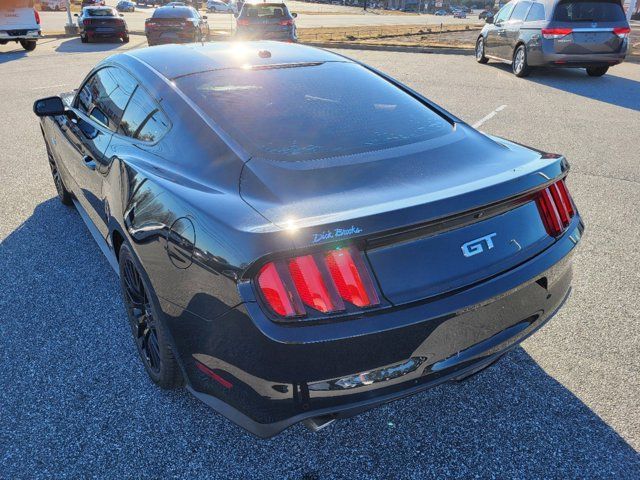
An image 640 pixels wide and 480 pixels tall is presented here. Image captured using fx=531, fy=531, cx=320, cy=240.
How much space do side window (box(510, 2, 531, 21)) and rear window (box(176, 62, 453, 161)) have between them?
33.8 ft

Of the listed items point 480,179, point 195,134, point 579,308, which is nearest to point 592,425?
point 579,308

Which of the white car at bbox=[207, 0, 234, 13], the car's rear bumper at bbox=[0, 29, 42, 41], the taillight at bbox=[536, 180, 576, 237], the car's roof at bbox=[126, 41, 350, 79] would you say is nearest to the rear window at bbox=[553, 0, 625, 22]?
the car's roof at bbox=[126, 41, 350, 79]

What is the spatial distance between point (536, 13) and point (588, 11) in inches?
39.7

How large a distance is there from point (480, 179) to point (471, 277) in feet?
1.38

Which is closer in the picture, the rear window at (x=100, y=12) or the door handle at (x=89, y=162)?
the door handle at (x=89, y=162)

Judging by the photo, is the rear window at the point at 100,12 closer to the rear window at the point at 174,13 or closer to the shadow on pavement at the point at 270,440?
the rear window at the point at 174,13

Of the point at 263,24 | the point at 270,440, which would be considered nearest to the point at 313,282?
the point at 270,440

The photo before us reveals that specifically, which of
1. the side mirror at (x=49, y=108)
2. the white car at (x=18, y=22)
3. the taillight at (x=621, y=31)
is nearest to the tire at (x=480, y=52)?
the taillight at (x=621, y=31)

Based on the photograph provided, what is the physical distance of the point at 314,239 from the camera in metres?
1.73

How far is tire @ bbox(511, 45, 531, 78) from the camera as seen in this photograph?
37.9 feet

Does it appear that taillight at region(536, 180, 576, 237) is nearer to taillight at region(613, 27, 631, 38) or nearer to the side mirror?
the side mirror

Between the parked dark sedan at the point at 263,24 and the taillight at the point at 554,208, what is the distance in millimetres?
15518

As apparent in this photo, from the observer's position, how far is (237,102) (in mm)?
2633

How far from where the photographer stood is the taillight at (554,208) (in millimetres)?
2301
